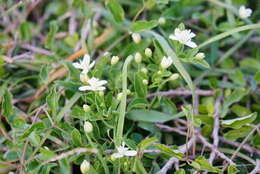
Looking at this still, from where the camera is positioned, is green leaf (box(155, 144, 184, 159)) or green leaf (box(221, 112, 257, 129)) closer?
→ green leaf (box(155, 144, 184, 159))

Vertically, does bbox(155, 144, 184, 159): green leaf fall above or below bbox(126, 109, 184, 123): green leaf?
below

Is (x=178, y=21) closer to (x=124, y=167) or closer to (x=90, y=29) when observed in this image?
(x=90, y=29)

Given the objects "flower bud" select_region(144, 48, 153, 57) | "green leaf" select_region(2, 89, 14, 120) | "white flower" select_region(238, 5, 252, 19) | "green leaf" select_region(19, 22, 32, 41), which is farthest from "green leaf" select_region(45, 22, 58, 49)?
"white flower" select_region(238, 5, 252, 19)

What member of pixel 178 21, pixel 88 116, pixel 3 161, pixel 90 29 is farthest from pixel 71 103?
pixel 178 21

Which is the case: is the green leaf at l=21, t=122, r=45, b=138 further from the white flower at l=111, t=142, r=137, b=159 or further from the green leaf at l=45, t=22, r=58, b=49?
the green leaf at l=45, t=22, r=58, b=49

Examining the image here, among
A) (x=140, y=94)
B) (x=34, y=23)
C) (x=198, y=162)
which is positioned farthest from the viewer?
(x=34, y=23)

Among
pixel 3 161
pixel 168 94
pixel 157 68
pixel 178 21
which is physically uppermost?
pixel 178 21

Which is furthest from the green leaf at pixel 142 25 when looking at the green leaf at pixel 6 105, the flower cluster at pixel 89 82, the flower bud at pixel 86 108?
the green leaf at pixel 6 105
